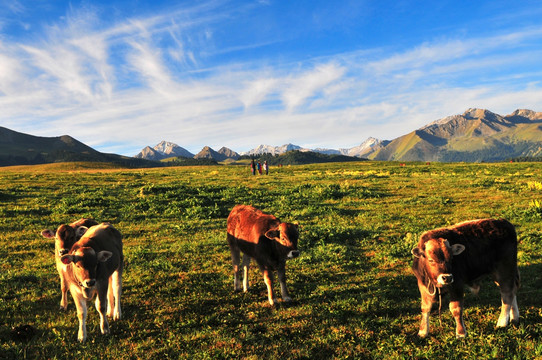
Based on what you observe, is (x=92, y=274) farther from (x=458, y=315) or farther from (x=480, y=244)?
(x=480, y=244)

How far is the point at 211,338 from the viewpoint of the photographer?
21.9 ft

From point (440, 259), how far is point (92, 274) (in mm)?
7322

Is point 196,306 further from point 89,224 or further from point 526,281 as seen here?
point 526,281

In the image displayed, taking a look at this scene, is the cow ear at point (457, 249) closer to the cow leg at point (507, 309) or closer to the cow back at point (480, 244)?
the cow back at point (480, 244)

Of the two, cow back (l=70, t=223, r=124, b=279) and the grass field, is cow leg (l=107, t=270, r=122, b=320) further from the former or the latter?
cow back (l=70, t=223, r=124, b=279)

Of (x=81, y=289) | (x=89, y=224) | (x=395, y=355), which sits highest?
(x=89, y=224)

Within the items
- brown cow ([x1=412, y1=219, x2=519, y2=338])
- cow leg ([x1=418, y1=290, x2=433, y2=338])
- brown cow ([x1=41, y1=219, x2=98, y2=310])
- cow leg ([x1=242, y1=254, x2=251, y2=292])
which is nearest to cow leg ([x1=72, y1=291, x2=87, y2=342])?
brown cow ([x1=41, y1=219, x2=98, y2=310])

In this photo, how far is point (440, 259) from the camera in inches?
231

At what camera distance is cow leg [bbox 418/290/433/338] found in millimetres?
6301

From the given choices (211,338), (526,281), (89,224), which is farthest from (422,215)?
(89,224)

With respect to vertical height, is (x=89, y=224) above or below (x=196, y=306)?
above

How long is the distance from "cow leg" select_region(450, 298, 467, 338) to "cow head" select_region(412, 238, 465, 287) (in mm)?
666

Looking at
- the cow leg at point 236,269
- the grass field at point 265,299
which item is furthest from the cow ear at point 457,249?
the cow leg at point 236,269

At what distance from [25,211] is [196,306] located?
18498 millimetres
